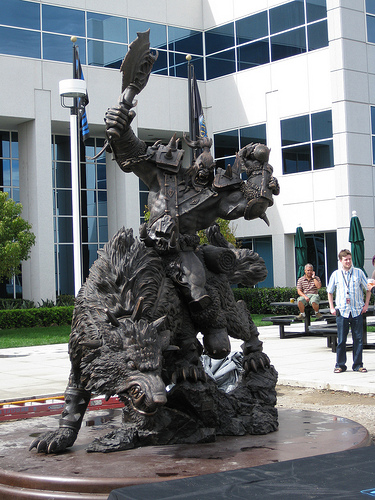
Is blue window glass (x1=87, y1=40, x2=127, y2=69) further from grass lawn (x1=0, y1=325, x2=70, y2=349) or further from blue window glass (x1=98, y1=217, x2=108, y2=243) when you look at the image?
grass lawn (x1=0, y1=325, x2=70, y2=349)

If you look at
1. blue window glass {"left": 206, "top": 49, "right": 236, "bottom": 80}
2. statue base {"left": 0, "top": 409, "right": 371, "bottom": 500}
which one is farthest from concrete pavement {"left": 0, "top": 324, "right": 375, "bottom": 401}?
blue window glass {"left": 206, "top": 49, "right": 236, "bottom": 80}

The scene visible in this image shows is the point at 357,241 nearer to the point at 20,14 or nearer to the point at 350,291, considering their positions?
the point at 350,291

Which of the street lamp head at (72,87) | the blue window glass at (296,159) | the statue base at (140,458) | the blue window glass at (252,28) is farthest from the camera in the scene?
the blue window glass at (252,28)

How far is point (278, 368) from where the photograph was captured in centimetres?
1114

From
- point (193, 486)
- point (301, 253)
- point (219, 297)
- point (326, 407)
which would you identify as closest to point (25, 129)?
point (301, 253)

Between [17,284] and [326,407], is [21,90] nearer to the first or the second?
[17,284]

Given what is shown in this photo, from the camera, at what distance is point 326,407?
25.3ft

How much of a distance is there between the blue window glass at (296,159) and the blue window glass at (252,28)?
16.4 ft

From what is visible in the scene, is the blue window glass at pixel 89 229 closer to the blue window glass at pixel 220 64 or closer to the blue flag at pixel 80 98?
the blue window glass at pixel 220 64

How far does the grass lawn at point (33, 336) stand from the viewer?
16.8m

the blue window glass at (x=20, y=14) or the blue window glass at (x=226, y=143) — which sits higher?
the blue window glass at (x=20, y=14)

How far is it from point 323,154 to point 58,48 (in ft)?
35.8

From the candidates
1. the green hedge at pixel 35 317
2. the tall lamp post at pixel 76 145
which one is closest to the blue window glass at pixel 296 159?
the green hedge at pixel 35 317

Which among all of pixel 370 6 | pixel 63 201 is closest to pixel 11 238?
pixel 63 201
